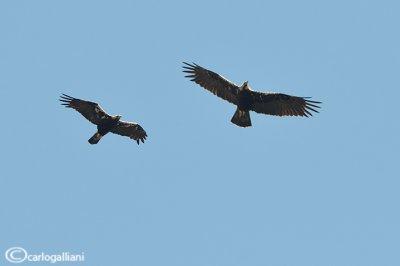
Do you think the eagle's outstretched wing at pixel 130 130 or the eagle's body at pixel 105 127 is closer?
the eagle's body at pixel 105 127

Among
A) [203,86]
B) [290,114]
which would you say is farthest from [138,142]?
[290,114]

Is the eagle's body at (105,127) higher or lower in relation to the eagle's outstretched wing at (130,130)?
lower

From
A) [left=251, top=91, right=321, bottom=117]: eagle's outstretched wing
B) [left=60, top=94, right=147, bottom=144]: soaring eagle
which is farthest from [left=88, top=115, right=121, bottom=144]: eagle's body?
[left=251, top=91, right=321, bottom=117]: eagle's outstretched wing

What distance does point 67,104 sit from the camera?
3784 centimetres

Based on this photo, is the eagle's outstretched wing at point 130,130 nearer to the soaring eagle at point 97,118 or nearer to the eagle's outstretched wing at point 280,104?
the soaring eagle at point 97,118

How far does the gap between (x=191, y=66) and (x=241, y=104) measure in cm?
240

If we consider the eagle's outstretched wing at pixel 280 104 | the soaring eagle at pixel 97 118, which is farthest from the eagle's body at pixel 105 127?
the eagle's outstretched wing at pixel 280 104

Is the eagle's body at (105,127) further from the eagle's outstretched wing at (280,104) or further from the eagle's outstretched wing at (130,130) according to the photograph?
the eagle's outstretched wing at (280,104)

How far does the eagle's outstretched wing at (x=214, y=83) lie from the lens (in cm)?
3656

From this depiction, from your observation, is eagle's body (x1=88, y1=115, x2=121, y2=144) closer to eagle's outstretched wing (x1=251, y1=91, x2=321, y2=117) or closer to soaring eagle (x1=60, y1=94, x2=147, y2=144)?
soaring eagle (x1=60, y1=94, x2=147, y2=144)

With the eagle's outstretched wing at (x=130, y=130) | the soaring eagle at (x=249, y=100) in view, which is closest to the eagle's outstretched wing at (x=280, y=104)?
the soaring eagle at (x=249, y=100)

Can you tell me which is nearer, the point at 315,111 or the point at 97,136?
the point at 315,111

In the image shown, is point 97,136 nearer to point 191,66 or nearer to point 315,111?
point 191,66

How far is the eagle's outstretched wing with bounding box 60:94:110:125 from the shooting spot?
37684mm
